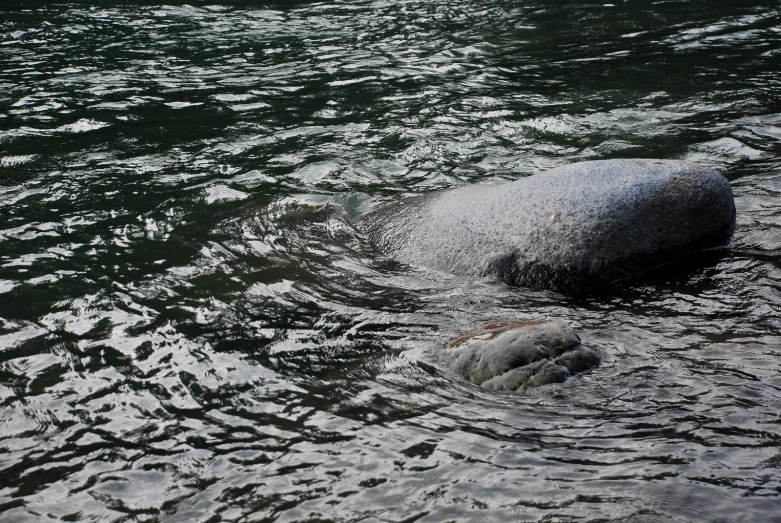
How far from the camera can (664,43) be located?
13.1 meters

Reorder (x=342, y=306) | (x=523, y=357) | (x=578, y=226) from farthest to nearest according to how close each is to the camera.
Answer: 1. (x=578, y=226)
2. (x=342, y=306)
3. (x=523, y=357)

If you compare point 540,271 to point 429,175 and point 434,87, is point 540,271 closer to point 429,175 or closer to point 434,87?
point 429,175

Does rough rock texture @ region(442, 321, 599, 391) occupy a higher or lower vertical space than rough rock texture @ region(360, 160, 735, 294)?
lower

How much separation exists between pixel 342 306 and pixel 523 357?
1629 millimetres

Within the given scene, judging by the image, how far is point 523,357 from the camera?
4828 mm

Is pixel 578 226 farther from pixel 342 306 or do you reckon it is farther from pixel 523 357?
pixel 342 306

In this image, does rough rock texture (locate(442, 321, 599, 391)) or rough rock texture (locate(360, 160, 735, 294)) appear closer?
rough rock texture (locate(442, 321, 599, 391))

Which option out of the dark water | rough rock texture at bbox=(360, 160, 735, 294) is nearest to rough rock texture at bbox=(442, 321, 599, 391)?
the dark water

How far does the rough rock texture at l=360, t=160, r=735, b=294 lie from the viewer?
20.3 feet

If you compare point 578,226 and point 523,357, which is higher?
point 578,226

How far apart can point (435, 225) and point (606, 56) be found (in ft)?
22.9

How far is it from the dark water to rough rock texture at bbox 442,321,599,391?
0.37ft

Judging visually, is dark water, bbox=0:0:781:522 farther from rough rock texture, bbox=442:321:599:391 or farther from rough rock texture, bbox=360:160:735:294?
rough rock texture, bbox=360:160:735:294

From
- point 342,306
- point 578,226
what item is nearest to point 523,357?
point 342,306
